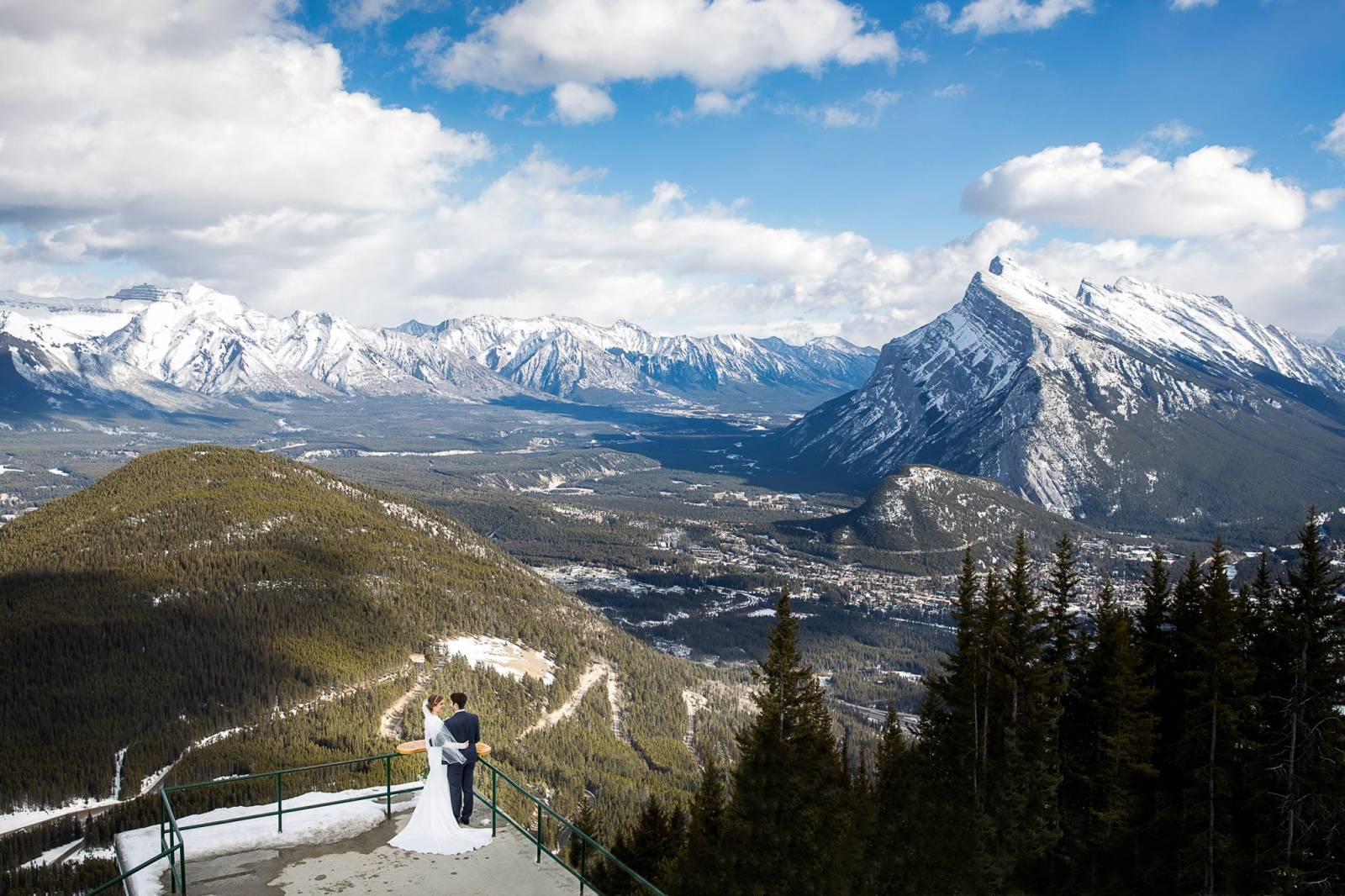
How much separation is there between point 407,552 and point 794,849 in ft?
489

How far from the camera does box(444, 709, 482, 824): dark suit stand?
28.7 meters

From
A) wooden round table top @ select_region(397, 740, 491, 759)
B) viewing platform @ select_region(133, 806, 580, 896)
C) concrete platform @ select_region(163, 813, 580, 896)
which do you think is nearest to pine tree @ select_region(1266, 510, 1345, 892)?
viewing platform @ select_region(133, 806, 580, 896)

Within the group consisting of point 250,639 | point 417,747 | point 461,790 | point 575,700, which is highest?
point 417,747

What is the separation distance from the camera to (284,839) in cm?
2903

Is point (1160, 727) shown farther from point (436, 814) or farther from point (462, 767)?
point (436, 814)

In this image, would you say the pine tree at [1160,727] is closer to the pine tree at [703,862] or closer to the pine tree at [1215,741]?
the pine tree at [1215,741]

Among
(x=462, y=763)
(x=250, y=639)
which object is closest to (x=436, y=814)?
(x=462, y=763)

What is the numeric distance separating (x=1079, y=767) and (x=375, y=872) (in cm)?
4408

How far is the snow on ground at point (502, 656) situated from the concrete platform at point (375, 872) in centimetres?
12263

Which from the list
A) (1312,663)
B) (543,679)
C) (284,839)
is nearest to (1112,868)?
(1312,663)

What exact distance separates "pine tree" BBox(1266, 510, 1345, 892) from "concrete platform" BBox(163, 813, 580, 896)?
35.1 meters

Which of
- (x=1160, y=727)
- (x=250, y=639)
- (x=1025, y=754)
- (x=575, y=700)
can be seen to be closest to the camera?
(x=1025, y=754)

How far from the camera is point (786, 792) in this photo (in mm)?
47031

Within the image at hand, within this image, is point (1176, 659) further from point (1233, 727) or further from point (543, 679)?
point (543, 679)
